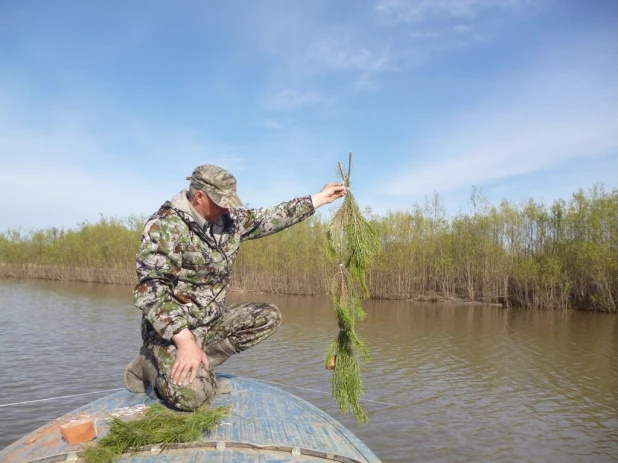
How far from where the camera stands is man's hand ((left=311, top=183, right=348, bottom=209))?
4.21 meters

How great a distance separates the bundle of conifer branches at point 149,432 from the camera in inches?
106

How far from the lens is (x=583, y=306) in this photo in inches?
1121

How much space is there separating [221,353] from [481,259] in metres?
32.3

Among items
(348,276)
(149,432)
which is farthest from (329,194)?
(149,432)

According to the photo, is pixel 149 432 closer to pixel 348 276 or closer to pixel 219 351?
pixel 219 351

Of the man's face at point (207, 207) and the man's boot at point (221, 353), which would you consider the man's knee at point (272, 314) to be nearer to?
the man's boot at point (221, 353)

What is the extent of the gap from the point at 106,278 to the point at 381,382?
38428 mm

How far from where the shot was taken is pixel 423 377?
35.4ft

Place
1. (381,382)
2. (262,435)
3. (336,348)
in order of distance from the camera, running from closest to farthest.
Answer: (262,435)
(336,348)
(381,382)

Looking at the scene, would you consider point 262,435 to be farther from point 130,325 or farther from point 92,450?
point 130,325

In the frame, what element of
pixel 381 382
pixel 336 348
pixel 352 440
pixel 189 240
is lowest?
pixel 381 382

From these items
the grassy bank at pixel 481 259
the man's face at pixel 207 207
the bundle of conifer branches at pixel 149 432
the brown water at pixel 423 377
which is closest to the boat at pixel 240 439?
the bundle of conifer branches at pixel 149 432

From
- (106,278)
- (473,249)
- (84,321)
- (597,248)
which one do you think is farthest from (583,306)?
(106,278)

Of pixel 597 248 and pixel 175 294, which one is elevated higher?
pixel 597 248
